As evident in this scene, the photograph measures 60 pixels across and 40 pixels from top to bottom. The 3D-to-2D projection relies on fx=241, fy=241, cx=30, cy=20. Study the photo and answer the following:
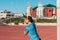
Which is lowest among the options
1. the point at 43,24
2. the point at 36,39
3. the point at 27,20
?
the point at 43,24

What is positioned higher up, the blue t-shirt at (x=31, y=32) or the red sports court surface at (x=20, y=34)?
the blue t-shirt at (x=31, y=32)

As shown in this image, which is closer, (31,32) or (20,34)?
(31,32)

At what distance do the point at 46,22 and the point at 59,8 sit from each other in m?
30.1

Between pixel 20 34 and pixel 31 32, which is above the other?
pixel 31 32

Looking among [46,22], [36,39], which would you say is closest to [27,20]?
[36,39]

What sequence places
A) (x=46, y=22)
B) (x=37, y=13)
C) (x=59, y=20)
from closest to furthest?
(x=59, y=20) < (x=37, y=13) < (x=46, y=22)

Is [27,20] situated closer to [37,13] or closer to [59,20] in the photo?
[59,20]

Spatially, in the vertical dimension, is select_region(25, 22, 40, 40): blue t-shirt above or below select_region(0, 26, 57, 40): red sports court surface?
above

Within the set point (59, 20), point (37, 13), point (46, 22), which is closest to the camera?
point (59, 20)

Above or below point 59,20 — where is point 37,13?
below

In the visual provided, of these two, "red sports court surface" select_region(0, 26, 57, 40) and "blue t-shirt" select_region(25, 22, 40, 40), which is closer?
"blue t-shirt" select_region(25, 22, 40, 40)

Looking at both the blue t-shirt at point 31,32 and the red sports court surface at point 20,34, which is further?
the red sports court surface at point 20,34

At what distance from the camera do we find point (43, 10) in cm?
3341

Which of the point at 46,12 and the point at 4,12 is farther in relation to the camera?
the point at 46,12
